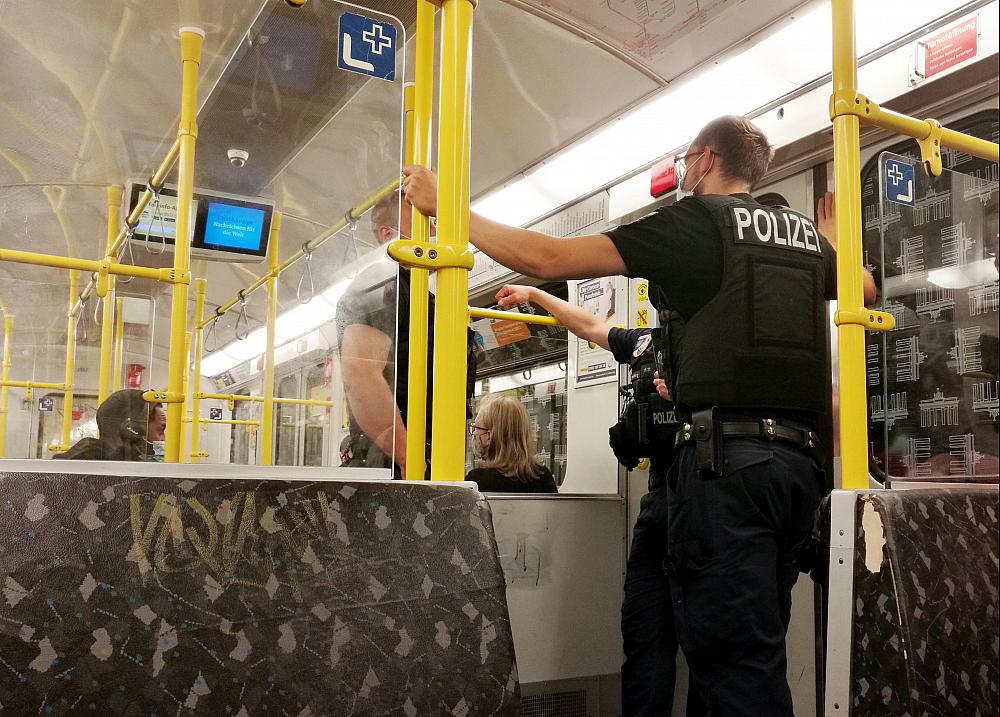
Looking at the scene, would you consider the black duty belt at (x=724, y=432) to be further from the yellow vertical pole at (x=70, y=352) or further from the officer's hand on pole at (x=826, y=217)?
the yellow vertical pole at (x=70, y=352)

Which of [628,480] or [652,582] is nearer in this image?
[652,582]

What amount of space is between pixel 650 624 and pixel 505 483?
3.38 feet

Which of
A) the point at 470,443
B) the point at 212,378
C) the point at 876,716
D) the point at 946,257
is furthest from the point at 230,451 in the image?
the point at 470,443

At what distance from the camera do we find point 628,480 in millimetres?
3902

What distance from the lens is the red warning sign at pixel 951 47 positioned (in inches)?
99.0

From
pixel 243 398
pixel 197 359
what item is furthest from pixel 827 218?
pixel 197 359

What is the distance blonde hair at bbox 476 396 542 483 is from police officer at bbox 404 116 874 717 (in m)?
1.68

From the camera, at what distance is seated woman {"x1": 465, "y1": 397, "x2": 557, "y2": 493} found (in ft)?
13.1

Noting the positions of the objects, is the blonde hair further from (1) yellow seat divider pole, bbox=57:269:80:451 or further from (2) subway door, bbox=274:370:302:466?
(1) yellow seat divider pole, bbox=57:269:80:451

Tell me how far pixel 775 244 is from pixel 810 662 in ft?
5.11

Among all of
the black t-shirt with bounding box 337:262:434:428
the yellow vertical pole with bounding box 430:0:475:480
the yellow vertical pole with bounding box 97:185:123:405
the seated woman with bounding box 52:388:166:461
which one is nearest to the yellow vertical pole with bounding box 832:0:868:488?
the yellow vertical pole with bounding box 430:0:475:480

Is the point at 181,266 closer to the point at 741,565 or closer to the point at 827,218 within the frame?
the point at 741,565

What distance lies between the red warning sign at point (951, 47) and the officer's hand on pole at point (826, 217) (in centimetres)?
53

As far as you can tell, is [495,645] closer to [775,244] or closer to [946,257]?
[775,244]
